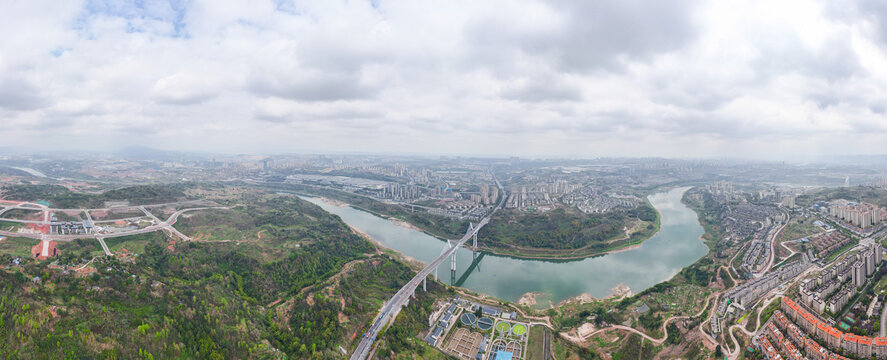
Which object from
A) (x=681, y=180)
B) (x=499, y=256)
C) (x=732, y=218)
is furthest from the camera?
(x=681, y=180)

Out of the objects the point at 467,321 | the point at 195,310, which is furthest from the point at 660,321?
the point at 195,310

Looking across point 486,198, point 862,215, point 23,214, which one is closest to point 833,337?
point 862,215

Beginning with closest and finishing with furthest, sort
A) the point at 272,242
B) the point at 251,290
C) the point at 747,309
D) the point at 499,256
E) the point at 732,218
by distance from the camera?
the point at 747,309, the point at 251,290, the point at 272,242, the point at 499,256, the point at 732,218

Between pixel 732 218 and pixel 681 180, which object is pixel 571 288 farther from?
pixel 681 180

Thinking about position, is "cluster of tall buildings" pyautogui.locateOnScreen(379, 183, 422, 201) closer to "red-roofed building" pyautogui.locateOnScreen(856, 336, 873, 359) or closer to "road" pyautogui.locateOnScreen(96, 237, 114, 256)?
"road" pyautogui.locateOnScreen(96, 237, 114, 256)

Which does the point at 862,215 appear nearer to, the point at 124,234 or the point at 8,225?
the point at 124,234

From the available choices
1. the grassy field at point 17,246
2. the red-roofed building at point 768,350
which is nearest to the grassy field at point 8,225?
the grassy field at point 17,246

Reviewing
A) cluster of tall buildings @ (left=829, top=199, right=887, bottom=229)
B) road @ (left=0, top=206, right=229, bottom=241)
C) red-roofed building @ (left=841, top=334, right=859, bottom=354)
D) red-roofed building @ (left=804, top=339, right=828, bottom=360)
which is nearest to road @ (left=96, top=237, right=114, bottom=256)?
road @ (left=0, top=206, right=229, bottom=241)
